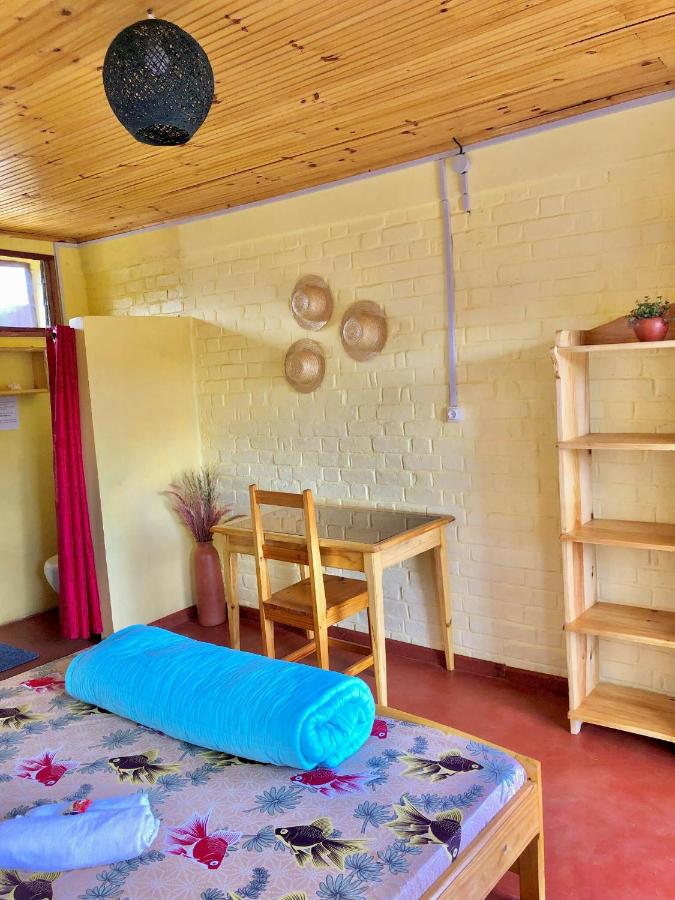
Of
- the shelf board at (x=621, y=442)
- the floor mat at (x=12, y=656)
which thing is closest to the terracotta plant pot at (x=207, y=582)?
the floor mat at (x=12, y=656)

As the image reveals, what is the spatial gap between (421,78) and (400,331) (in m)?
1.26

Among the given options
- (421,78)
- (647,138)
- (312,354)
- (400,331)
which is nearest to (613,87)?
(647,138)

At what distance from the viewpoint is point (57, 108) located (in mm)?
2428

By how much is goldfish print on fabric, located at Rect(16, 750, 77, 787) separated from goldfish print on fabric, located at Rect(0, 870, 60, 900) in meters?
0.31

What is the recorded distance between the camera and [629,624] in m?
2.69

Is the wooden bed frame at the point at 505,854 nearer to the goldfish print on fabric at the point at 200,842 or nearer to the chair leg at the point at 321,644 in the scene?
the goldfish print on fabric at the point at 200,842

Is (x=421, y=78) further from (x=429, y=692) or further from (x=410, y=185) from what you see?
(x=429, y=692)

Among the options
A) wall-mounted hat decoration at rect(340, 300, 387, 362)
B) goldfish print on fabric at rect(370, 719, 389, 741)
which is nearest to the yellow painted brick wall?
wall-mounted hat decoration at rect(340, 300, 387, 362)

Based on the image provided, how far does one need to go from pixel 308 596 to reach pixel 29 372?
2.59m

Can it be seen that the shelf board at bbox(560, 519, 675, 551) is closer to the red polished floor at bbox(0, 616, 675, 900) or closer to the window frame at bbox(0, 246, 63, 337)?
the red polished floor at bbox(0, 616, 675, 900)

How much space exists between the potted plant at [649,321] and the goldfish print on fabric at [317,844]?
1896 mm

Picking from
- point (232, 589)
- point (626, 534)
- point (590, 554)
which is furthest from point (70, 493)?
point (626, 534)

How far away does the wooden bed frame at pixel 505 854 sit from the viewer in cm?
137

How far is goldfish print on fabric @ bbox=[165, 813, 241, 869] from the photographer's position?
1366 millimetres
